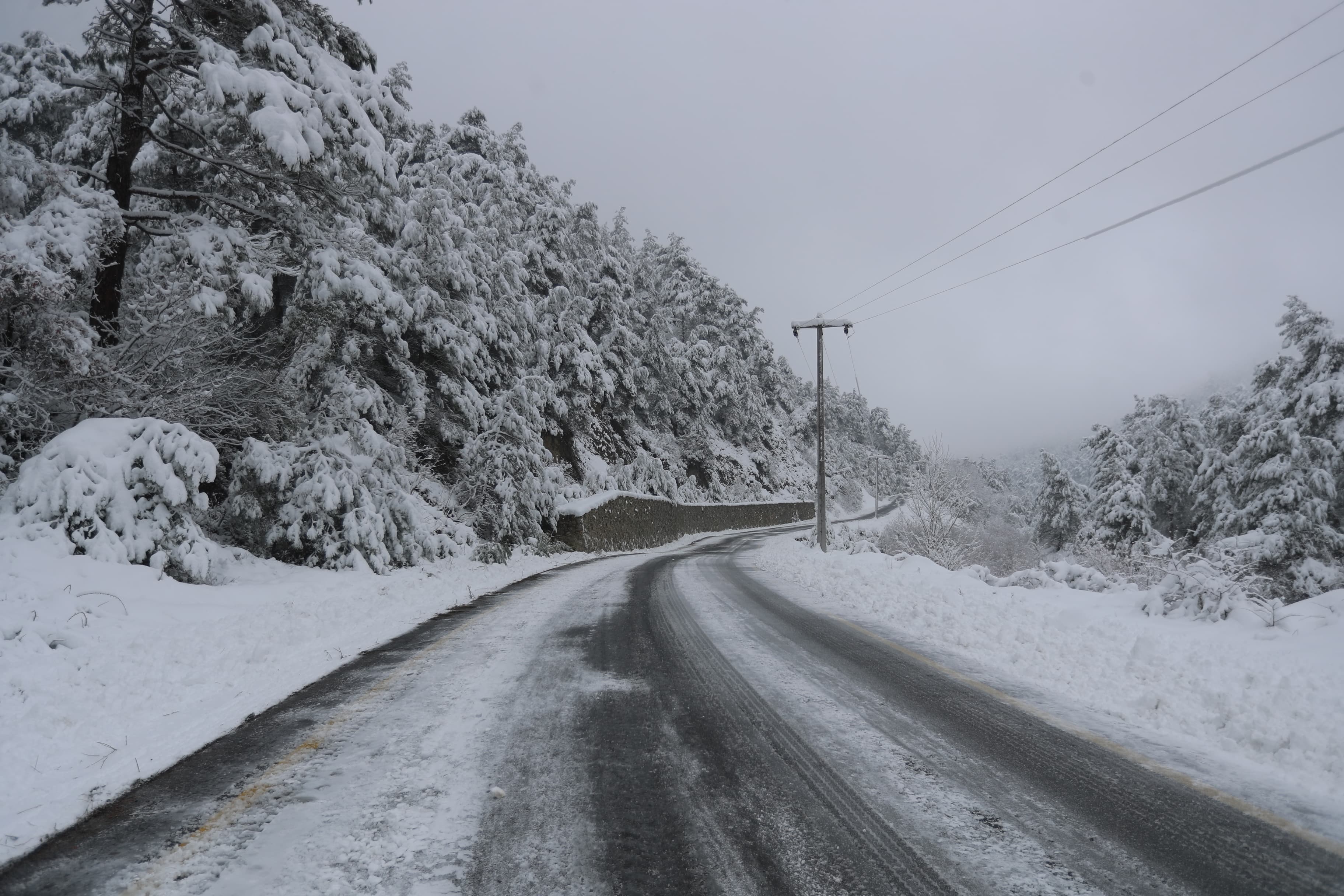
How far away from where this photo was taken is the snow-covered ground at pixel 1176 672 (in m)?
3.49

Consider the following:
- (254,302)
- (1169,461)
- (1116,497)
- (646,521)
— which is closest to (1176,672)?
(254,302)

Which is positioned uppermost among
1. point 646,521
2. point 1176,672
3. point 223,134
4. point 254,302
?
point 223,134

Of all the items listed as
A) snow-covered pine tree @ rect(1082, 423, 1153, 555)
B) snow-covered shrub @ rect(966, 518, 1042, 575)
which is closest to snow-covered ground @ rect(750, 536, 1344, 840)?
snow-covered shrub @ rect(966, 518, 1042, 575)

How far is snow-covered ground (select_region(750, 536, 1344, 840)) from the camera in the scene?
349cm

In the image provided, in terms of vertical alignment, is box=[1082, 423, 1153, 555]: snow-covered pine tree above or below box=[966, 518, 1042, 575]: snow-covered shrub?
above

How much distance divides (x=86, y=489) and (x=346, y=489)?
377cm

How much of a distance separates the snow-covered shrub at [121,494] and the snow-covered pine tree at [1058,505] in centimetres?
4461

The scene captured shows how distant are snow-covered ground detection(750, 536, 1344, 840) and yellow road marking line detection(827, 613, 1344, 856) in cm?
6

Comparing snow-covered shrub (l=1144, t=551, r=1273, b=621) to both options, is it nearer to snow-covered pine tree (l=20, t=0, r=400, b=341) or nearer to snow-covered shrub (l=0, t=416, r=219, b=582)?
snow-covered shrub (l=0, t=416, r=219, b=582)

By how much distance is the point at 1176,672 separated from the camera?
16.5 ft

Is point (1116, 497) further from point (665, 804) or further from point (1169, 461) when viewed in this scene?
point (665, 804)

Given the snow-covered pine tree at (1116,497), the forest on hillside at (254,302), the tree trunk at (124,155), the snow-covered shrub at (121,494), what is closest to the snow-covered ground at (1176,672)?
the snow-covered shrub at (121,494)

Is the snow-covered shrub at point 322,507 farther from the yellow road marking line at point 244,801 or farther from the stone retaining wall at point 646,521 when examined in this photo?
the stone retaining wall at point 646,521

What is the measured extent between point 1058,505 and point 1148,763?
148 ft
